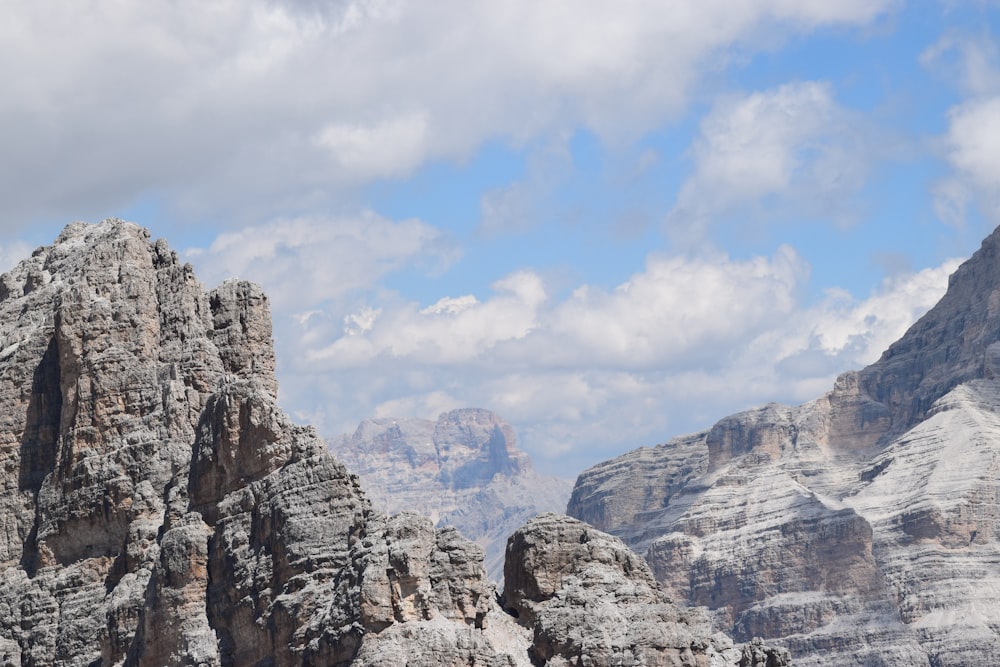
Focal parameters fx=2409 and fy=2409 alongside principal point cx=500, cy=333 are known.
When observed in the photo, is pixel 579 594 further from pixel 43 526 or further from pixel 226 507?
pixel 43 526

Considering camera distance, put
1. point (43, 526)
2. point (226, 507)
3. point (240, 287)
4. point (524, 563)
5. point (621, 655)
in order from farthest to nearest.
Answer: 1. point (240, 287)
2. point (43, 526)
3. point (226, 507)
4. point (524, 563)
5. point (621, 655)

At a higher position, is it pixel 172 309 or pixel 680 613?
pixel 172 309

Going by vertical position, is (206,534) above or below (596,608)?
above

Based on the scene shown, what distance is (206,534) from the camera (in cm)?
9725

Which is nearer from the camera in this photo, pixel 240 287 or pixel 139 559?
pixel 139 559

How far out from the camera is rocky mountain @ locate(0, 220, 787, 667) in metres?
85.9

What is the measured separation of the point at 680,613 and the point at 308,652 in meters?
13.6

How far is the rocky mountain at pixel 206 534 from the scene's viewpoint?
8588cm

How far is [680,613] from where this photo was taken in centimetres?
8819

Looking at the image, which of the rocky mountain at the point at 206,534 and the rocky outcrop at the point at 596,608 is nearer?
the rocky outcrop at the point at 596,608

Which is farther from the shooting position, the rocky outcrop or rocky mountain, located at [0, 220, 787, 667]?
rocky mountain, located at [0, 220, 787, 667]

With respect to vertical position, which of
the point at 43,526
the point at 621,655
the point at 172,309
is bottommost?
the point at 621,655

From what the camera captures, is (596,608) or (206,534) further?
(206,534)

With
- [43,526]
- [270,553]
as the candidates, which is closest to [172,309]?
[43,526]
